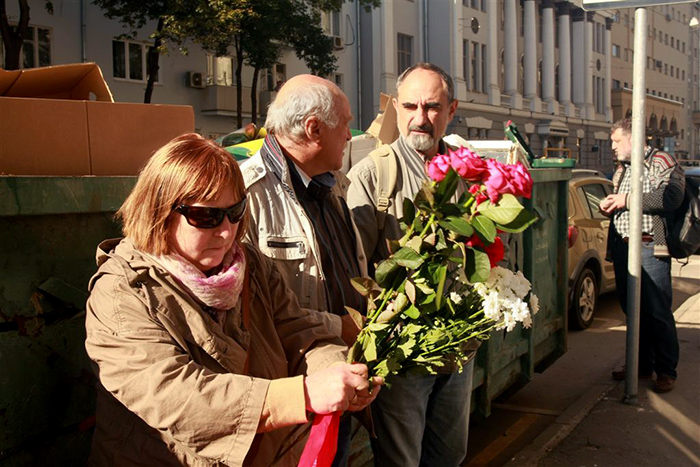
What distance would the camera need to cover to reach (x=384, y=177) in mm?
3080

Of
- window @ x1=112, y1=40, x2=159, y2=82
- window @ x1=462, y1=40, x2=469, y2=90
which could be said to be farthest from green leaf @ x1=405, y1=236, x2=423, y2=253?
window @ x1=462, y1=40, x2=469, y2=90

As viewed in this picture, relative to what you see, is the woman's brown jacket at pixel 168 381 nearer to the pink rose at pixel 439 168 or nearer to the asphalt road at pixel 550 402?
the pink rose at pixel 439 168

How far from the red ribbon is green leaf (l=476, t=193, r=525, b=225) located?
2.36 feet

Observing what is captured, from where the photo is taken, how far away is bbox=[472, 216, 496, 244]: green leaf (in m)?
2.15

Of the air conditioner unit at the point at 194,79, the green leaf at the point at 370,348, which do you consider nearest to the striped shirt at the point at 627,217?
the green leaf at the point at 370,348

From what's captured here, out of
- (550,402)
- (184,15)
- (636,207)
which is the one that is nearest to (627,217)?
(636,207)

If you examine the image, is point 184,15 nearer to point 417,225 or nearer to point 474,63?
point 417,225

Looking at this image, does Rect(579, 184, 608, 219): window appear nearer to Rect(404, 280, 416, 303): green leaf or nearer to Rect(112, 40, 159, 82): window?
Rect(404, 280, 416, 303): green leaf

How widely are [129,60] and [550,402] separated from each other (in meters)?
21.2

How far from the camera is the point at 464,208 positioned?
89.0 inches

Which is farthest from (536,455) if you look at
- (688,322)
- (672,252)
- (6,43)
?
(6,43)

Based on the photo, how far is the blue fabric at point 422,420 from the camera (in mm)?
2887

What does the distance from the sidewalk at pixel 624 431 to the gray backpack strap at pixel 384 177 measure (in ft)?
6.84

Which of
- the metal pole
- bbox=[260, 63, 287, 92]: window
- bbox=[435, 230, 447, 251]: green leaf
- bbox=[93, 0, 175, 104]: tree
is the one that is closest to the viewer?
bbox=[435, 230, 447, 251]: green leaf
